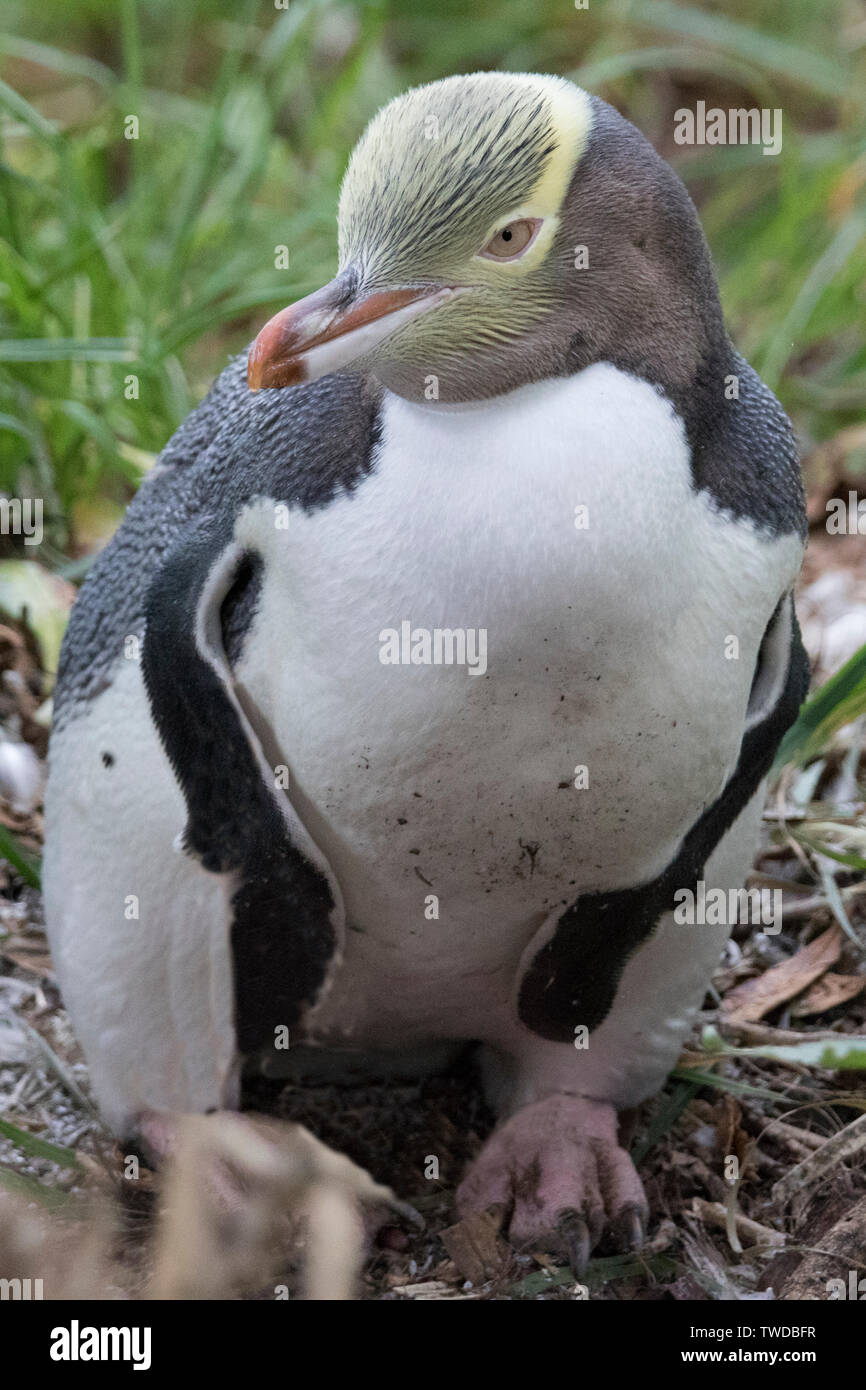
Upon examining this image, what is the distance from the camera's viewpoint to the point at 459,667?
1272 millimetres

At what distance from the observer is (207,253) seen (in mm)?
3035

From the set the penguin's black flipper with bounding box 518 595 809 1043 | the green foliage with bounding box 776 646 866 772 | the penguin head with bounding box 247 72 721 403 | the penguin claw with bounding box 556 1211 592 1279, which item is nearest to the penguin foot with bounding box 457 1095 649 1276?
the penguin claw with bounding box 556 1211 592 1279

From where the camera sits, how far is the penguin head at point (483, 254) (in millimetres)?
1188

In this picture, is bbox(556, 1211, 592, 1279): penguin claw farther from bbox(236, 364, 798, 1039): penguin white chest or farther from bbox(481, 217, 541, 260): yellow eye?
bbox(481, 217, 541, 260): yellow eye

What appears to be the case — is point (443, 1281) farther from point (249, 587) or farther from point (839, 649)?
point (839, 649)

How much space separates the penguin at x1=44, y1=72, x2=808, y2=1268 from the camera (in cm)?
121

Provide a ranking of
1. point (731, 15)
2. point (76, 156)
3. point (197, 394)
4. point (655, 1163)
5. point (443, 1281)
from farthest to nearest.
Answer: point (731, 15) → point (76, 156) → point (197, 394) → point (655, 1163) → point (443, 1281)

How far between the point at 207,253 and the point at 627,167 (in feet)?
6.26

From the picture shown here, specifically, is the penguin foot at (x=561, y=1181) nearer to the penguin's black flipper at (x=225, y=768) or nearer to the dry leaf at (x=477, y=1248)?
the dry leaf at (x=477, y=1248)

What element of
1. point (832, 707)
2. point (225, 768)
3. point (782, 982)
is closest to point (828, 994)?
point (782, 982)

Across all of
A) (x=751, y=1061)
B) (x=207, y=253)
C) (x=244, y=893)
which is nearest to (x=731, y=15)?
(x=207, y=253)

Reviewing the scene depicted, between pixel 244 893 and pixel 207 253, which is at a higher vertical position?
pixel 207 253

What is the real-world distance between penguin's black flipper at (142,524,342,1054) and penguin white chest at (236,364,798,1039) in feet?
0.07

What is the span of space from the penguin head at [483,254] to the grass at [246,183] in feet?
3.52
